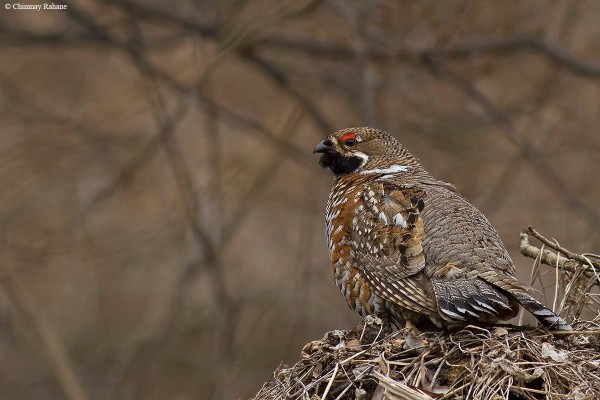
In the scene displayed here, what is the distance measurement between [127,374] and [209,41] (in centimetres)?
352

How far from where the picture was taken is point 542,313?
4586 millimetres

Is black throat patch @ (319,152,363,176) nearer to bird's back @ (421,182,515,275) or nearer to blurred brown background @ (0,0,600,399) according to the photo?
bird's back @ (421,182,515,275)

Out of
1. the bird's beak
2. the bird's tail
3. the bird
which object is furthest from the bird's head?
the bird's tail

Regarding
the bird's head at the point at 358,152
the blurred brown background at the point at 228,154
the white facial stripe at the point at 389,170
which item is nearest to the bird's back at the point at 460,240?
the white facial stripe at the point at 389,170

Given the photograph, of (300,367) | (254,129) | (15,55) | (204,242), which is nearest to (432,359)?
(300,367)

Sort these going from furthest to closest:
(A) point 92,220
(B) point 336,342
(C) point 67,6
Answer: (A) point 92,220
(C) point 67,6
(B) point 336,342

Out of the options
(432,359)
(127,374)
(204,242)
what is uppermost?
(204,242)

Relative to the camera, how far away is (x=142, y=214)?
37.0 ft

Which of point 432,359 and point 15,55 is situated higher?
point 15,55

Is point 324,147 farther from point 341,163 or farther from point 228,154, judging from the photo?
point 228,154

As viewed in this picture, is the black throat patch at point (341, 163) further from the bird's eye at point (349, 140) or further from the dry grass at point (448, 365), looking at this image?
the dry grass at point (448, 365)

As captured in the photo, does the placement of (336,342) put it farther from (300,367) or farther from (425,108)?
(425,108)

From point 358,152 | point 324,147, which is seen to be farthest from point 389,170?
point 324,147

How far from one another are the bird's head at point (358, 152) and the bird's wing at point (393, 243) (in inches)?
27.4
